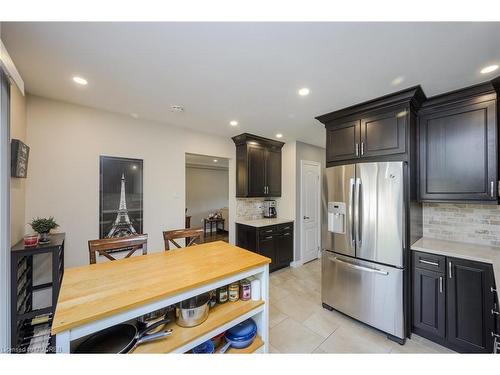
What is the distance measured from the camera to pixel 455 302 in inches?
68.5

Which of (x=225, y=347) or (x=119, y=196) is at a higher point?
(x=119, y=196)

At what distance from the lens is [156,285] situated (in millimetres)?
1090

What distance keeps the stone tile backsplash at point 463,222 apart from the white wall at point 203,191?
665 cm

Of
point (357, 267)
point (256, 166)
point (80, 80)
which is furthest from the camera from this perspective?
point (256, 166)

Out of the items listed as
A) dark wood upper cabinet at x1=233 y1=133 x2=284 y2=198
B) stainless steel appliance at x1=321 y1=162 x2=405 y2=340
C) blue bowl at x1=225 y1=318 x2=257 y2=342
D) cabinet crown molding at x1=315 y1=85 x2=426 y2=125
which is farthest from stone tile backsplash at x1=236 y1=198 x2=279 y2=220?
blue bowl at x1=225 y1=318 x2=257 y2=342

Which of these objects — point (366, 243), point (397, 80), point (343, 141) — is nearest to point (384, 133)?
point (343, 141)

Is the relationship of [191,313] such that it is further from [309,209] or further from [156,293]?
[309,209]

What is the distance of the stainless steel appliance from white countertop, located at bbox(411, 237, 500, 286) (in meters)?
0.31

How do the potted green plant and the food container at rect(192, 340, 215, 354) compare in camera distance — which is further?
the potted green plant

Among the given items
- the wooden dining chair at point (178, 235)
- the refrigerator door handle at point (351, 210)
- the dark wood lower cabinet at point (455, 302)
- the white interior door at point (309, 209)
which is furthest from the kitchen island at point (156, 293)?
the white interior door at point (309, 209)

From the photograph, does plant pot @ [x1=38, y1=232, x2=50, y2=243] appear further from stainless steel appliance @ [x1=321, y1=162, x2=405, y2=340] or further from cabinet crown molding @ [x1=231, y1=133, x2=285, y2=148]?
stainless steel appliance @ [x1=321, y1=162, x2=405, y2=340]

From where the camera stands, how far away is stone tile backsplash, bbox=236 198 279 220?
12.8 ft

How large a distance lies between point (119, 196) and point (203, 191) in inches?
207
